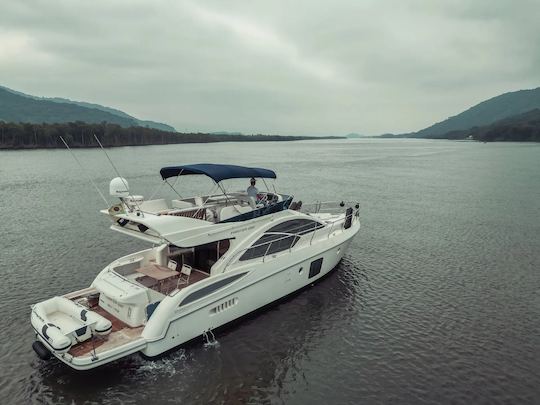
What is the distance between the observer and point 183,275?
1159 cm

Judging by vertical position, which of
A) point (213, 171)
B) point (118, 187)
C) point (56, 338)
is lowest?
point (56, 338)

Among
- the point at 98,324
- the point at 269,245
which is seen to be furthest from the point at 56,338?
the point at 269,245

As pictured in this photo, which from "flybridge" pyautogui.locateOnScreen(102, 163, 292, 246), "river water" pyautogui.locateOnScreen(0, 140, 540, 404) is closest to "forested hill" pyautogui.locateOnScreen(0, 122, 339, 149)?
"river water" pyautogui.locateOnScreen(0, 140, 540, 404)

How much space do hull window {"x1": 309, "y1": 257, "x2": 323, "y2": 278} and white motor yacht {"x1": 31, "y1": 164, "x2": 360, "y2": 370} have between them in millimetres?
53

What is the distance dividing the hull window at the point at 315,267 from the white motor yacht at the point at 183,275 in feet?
0.18

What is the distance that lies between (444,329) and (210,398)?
7.87 m

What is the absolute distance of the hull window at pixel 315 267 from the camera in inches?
539

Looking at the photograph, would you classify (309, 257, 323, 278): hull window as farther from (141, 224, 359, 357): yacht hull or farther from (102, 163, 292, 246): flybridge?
(102, 163, 292, 246): flybridge

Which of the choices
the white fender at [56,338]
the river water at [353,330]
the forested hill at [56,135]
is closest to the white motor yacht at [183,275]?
the white fender at [56,338]

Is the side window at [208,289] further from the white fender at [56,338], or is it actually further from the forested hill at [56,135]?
the forested hill at [56,135]

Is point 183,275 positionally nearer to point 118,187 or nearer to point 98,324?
point 98,324

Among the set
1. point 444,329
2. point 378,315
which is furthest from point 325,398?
point 444,329

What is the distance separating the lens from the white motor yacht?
29.0 feet

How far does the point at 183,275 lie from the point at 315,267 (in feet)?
16.6
